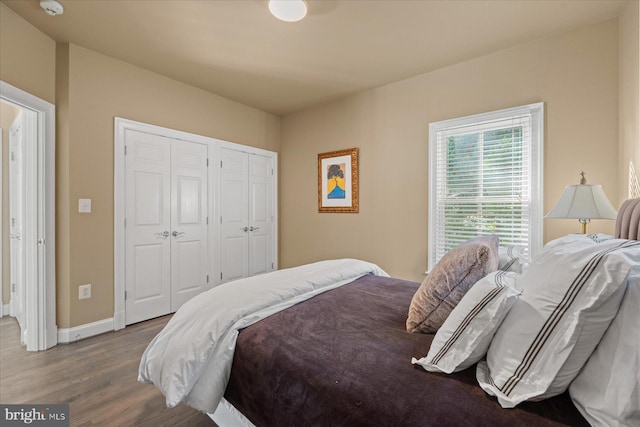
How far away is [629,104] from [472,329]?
2238 mm

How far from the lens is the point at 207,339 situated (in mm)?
1324

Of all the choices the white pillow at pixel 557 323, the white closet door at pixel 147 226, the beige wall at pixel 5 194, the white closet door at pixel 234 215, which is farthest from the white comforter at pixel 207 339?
the beige wall at pixel 5 194

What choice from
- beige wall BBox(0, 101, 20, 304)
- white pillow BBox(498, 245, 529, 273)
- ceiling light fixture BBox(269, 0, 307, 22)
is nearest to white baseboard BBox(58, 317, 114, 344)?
beige wall BBox(0, 101, 20, 304)

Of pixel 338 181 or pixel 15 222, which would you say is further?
pixel 338 181

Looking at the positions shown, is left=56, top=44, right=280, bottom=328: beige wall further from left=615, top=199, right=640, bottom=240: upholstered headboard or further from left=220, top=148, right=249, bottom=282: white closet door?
left=615, top=199, right=640, bottom=240: upholstered headboard

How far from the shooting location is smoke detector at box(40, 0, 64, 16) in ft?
6.89

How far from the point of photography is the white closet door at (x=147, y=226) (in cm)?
304

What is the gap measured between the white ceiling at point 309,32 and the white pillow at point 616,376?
7.22 ft

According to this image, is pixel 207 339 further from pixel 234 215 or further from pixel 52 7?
pixel 234 215

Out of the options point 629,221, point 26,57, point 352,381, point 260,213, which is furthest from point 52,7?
point 629,221

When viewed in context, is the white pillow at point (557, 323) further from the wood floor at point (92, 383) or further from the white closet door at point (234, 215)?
the white closet door at point (234, 215)

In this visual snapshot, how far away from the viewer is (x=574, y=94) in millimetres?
2436

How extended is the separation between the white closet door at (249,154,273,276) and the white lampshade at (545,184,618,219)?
340 centimetres

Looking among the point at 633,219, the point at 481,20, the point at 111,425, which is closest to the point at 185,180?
the point at 111,425
